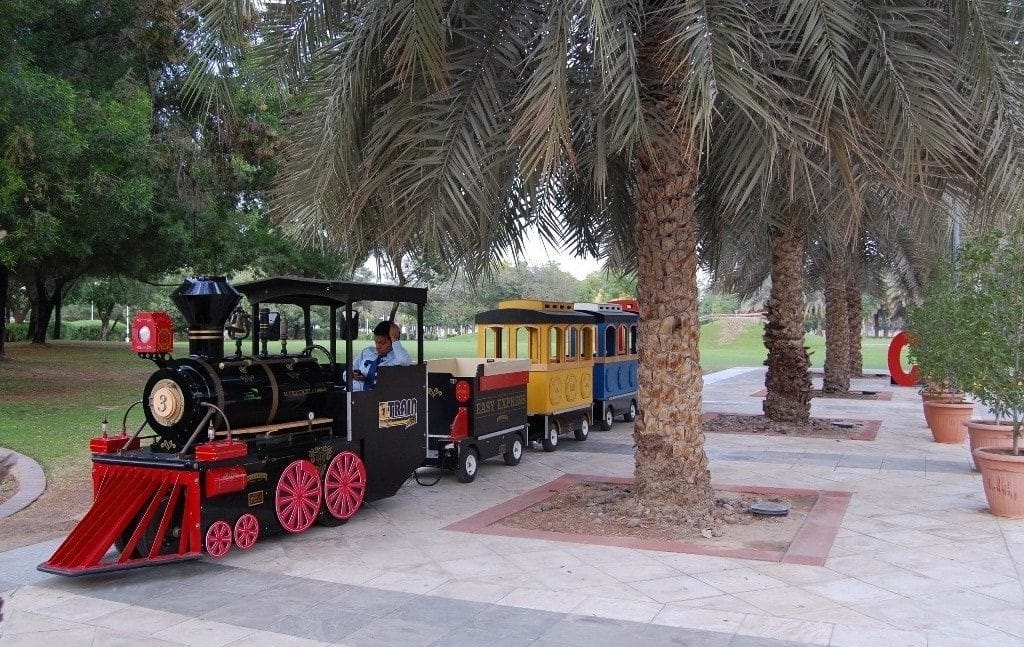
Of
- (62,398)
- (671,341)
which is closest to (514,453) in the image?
(671,341)

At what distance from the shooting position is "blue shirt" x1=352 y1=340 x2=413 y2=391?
27.4 ft

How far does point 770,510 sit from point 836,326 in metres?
12.6

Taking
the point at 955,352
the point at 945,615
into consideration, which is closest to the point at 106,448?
the point at 945,615

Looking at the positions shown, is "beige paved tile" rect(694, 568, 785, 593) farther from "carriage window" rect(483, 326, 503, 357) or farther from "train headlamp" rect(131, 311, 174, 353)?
"carriage window" rect(483, 326, 503, 357)

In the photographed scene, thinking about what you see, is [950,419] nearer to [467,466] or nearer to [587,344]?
[587,344]

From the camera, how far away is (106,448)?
263 inches

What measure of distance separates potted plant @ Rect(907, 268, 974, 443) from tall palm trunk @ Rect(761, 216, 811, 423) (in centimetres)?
184

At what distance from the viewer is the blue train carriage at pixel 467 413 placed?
958cm

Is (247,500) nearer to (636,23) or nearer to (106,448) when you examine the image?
(106,448)

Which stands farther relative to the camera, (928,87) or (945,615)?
(928,87)

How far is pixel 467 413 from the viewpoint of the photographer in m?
9.70

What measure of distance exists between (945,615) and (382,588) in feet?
11.8

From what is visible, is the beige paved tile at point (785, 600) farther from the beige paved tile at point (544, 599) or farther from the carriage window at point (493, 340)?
the carriage window at point (493, 340)

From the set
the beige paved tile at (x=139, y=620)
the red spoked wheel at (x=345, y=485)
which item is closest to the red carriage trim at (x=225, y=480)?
the red spoked wheel at (x=345, y=485)
